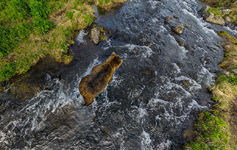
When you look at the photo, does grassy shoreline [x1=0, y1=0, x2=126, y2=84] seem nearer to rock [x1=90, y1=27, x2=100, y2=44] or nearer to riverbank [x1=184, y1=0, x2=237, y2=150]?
rock [x1=90, y1=27, x2=100, y2=44]

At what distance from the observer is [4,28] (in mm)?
8156

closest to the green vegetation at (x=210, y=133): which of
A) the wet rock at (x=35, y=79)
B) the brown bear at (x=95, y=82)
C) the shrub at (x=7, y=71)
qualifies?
the brown bear at (x=95, y=82)

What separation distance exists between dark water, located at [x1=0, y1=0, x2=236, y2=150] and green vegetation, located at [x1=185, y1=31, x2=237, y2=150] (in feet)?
2.02

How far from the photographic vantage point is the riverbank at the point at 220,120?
6.74 metres

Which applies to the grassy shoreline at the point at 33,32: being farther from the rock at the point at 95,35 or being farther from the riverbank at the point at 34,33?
the rock at the point at 95,35

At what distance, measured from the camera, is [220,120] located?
7801 mm

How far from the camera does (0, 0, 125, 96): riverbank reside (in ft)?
A: 26.0

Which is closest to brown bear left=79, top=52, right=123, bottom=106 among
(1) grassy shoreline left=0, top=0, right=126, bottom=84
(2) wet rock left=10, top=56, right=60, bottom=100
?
(2) wet rock left=10, top=56, right=60, bottom=100

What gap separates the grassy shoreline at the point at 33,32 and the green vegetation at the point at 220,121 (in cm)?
1154

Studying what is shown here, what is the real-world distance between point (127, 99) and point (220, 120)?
23.0 ft

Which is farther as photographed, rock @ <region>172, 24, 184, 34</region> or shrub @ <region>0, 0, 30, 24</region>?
rock @ <region>172, 24, 184, 34</region>

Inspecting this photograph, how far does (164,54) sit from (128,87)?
6.16 m

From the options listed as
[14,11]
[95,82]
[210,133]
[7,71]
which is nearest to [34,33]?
[14,11]

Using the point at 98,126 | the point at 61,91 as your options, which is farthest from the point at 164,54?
the point at 61,91
